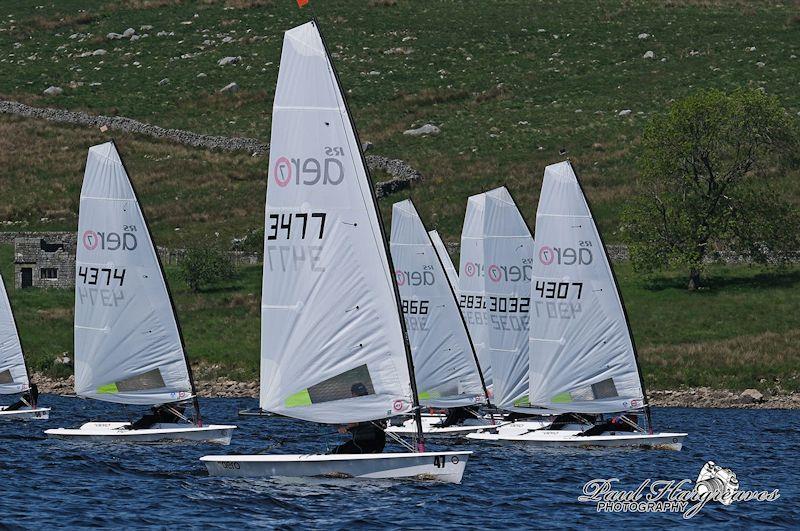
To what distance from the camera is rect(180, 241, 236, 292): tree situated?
8225 centimetres

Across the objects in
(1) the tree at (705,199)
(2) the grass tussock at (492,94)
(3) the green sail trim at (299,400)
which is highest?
(2) the grass tussock at (492,94)

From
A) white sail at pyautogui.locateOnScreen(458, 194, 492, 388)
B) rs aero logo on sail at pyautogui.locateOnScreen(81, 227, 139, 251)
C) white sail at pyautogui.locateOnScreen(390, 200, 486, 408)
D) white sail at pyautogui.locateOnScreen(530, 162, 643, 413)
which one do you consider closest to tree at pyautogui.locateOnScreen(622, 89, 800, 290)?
white sail at pyautogui.locateOnScreen(458, 194, 492, 388)

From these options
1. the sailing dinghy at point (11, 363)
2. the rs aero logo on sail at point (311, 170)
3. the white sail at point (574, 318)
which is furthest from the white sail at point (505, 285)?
the rs aero logo on sail at point (311, 170)

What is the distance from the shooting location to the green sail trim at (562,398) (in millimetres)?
44812

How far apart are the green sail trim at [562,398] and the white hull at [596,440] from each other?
0.96 meters

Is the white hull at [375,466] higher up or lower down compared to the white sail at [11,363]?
lower down

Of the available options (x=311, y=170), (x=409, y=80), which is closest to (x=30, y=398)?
(x=311, y=170)

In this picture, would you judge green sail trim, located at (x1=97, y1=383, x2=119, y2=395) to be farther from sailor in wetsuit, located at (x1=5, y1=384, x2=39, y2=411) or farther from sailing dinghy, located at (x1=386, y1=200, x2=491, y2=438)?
sailing dinghy, located at (x1=386, y1=200, x2=491, y2=438)

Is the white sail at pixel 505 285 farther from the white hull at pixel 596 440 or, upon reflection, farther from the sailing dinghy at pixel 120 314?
the sailing dinghy at pixel 120 314

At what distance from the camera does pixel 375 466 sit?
30.2 metres

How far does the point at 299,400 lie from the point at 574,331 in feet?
51.0

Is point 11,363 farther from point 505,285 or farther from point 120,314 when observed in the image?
point 505,285

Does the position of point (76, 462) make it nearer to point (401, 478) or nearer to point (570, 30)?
point (401, 478)

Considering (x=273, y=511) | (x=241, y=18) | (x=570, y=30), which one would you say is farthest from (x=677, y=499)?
(x=241, y=18)
